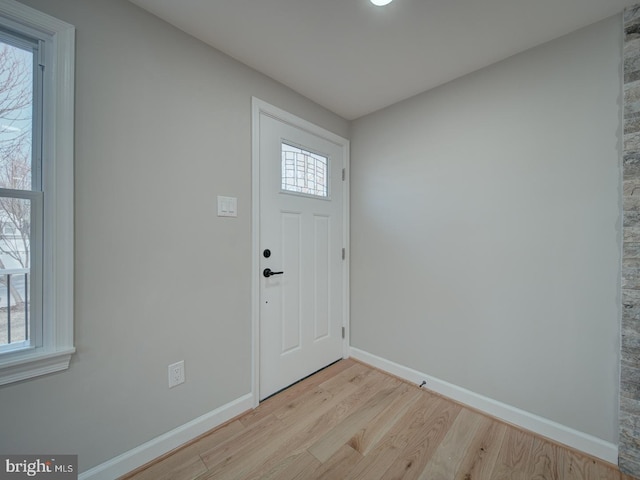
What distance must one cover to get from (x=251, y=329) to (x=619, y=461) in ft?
6.99

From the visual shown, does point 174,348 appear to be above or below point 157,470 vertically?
above

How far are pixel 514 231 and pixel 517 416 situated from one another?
3.84 feet

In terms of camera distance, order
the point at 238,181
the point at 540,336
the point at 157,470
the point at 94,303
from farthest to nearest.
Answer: the point at 238,181 → the point at 540,336 → the point at 157,470 → the point at 94,303

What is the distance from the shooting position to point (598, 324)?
1386 mm

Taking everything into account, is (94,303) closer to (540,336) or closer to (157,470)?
(157,470)

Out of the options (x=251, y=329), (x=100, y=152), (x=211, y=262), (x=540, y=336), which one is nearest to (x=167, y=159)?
(x=100, y=152)

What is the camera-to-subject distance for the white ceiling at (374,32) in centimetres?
130

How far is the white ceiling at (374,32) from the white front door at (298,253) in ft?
1.40

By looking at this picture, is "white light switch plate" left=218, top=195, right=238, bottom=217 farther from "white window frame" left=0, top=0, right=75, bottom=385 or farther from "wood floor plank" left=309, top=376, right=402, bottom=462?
"wood floor plank" left=309, top=376, right=402, bottom=462

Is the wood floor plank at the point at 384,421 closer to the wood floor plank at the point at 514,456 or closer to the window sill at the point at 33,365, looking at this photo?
the wood floor plank at the point at 514,456

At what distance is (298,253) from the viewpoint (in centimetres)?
212
